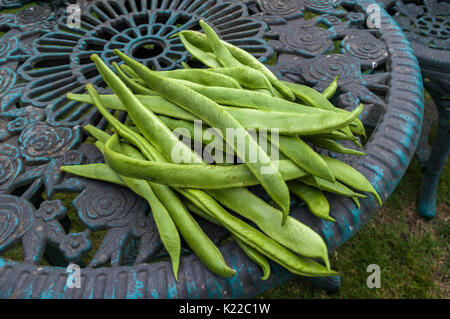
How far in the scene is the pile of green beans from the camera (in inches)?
41.1

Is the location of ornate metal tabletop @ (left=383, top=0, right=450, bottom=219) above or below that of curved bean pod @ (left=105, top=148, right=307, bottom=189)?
below

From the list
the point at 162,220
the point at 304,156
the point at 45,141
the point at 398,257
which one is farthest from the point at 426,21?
the point at 45,141

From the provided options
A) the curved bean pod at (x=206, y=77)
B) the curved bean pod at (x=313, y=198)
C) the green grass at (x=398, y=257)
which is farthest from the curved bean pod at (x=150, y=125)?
the green grass at (x=398, y=257)

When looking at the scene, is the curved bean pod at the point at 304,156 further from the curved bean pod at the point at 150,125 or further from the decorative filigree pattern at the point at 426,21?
the decorative filigree pattern at the point at 426,21

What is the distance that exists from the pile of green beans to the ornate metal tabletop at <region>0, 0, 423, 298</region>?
79 mm

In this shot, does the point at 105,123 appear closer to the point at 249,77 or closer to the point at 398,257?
the point at 249,77

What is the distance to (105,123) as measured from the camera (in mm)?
1581

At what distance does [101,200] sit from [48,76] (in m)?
0.92

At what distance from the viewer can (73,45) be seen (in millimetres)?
2010

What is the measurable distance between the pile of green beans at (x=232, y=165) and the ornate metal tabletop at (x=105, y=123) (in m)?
0.08

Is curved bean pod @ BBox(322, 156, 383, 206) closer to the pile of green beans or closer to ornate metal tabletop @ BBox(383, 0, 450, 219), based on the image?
the pile of green beans

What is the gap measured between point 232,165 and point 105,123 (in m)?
0.77

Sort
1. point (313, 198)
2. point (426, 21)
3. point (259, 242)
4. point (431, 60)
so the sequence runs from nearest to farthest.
Answer: 1. point (259, 242)
2. point (313, 198)
3. point (431, 60)
4. point (426, 21)

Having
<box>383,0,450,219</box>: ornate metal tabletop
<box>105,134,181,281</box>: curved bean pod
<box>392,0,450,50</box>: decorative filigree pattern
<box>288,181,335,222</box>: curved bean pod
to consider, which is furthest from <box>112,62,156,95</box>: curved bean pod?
<box>392,0,450,50</box>: decorative filigree pattern
